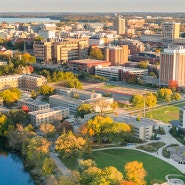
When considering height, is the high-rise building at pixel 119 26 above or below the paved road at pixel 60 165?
above

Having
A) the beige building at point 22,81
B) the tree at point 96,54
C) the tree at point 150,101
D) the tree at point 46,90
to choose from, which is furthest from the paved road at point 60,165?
the tree at point 96,54

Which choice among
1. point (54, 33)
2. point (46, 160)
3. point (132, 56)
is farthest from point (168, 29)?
point (46, 160)

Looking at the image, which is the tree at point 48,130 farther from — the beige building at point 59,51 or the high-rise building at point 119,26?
the high-rise building at point 119,26

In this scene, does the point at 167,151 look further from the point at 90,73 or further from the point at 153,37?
the point at 153,37

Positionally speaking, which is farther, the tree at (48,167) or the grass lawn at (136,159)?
the grass lawn at (136,159)

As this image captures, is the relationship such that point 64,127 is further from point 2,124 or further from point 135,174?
point 135,174

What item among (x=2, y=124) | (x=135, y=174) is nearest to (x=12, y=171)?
(x=2, y=124)
